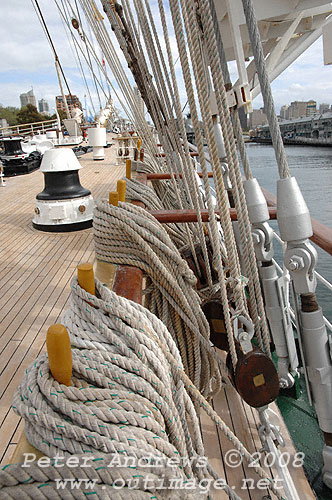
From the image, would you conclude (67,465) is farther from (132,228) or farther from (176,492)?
(132,228)

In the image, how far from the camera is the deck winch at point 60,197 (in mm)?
A: 4078

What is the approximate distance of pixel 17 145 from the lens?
992cm

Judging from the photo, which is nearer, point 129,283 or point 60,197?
point 129,283

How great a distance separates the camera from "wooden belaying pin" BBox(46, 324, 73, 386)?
2.06 ft

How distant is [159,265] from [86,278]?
36 cm

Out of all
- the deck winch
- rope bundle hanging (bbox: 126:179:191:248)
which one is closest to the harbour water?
the deck winch

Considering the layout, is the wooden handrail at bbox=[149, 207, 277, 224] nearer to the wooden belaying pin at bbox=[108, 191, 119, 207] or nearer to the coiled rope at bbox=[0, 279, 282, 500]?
the wooden belaying pin at bbox=[108, 191, 119, 207]

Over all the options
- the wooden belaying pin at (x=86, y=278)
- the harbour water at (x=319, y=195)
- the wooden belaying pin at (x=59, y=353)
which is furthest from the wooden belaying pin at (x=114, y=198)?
the harbour water at (x=319, y=195)

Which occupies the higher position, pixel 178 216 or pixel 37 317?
pixel 178 216

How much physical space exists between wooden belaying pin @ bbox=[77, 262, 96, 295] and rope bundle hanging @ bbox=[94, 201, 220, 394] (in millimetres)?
331

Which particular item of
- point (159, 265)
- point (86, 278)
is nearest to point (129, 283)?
point (159, 265)

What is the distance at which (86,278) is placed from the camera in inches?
34.3

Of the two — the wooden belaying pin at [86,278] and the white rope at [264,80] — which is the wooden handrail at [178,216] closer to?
the white rope at [264,80]

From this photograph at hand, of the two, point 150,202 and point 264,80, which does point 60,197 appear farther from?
point 264,80
